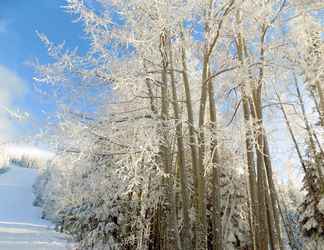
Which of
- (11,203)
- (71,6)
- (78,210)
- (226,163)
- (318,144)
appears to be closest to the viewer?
(71,6)

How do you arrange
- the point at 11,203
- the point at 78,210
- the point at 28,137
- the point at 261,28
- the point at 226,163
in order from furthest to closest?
the point at 11,203, the point at 78,210, the point at 226,163, the point at 261,28, the point at 28,137

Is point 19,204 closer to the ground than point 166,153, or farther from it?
farther from it

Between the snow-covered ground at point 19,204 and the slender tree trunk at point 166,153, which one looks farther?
the snow-covered ground at point 19,204

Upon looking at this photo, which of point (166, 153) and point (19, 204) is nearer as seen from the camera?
point (166, 153)

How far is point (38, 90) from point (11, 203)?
47247 millimetres

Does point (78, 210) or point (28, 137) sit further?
point (78, 210)

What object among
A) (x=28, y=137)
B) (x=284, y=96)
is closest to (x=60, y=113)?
(x=28, y=137)

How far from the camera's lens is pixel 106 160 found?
17.4ft

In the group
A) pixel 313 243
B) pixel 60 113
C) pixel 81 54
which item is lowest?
pixel 313 243

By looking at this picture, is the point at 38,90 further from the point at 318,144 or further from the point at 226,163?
the point at 318,144

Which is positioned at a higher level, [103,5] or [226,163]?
[103,5]

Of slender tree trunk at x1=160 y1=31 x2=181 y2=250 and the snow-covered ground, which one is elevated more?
the snow-covered ground

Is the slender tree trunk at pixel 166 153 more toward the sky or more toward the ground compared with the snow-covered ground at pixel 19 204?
more toward the ground

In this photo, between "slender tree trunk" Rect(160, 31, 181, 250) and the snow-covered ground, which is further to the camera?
the snow-covered ground
